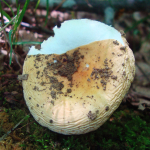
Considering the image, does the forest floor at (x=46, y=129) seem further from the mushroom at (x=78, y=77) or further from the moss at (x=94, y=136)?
the mushroom at (x=78, y=77)

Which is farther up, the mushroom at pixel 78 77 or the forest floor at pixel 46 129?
the mushroom at pixel 78 77

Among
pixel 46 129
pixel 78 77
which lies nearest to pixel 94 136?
pixel 46 129

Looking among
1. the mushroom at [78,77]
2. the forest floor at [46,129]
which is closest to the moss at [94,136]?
the forest floor at [46,129]

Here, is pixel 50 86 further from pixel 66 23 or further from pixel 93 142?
pixel 93 142

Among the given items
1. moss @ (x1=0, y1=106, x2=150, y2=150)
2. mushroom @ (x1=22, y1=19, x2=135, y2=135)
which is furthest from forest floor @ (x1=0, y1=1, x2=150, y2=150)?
mushroom @ (x1=22, y1=19, x2=135, y2=135)

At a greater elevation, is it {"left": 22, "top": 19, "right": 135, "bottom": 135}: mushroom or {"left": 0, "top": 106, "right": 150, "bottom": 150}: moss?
{"left": 22, "top": 19, "right": 135, "bottom": 135}: mushroom

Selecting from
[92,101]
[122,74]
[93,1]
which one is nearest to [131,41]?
[93,1]

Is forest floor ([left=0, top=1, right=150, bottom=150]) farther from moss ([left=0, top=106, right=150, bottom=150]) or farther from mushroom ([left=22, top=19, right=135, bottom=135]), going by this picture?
mushroom ([left=22, top=19, right=135, bottom=135])

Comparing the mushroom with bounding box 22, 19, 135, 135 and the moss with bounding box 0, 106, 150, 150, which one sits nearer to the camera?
the mushroom with bounding box 22, 19, 135, 135

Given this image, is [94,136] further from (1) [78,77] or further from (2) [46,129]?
(1) [78,77]
